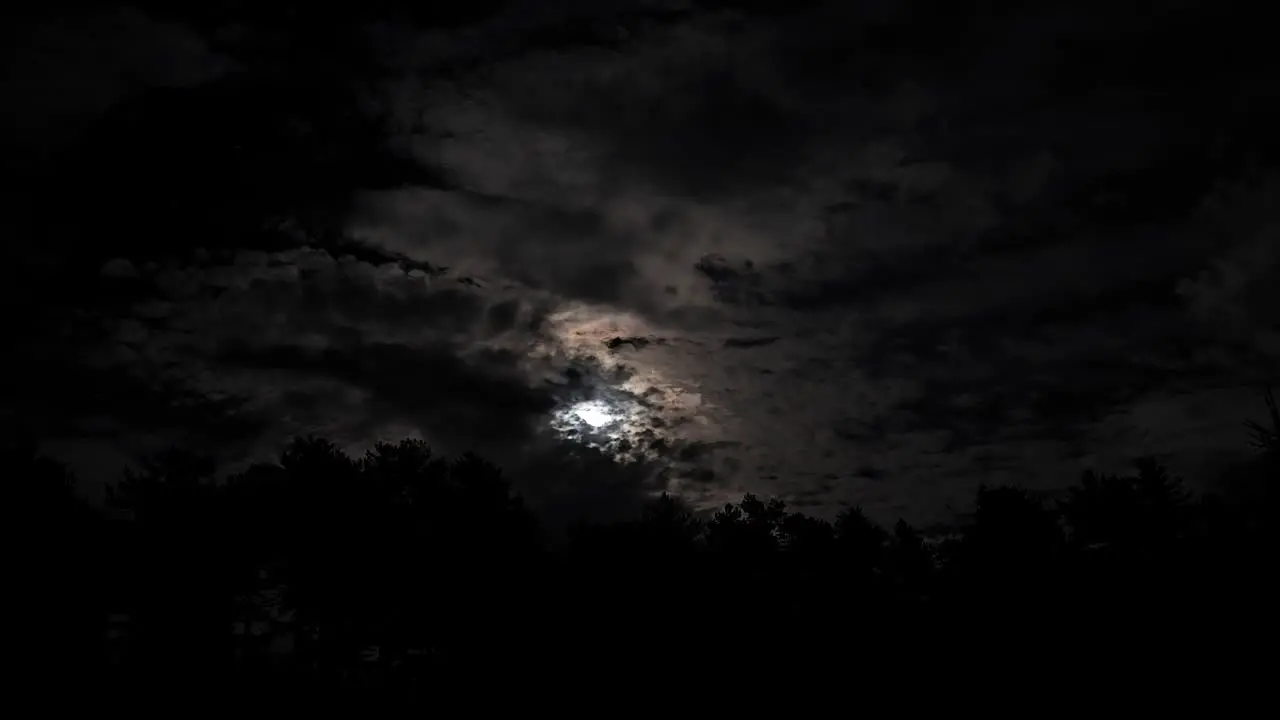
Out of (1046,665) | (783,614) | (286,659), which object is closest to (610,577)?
(783,614)

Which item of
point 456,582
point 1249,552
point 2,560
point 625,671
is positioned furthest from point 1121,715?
point 2,560

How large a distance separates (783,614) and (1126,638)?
2313 cm

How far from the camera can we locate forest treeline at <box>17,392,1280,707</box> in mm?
33688

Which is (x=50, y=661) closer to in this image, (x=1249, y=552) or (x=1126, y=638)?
(x=1126, y=638)

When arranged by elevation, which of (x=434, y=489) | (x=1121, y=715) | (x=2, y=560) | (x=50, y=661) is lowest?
(x=1121, y=715)

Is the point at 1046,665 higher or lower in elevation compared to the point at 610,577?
lower

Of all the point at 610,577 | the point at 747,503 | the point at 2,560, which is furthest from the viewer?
the point at 747,503

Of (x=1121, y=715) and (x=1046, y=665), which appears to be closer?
(x=1121, y=715)

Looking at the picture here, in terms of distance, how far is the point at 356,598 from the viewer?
4450cm

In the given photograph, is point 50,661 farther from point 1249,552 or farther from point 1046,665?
point 1249,552

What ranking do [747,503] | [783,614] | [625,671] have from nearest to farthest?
[625,671], [783,614], [747,503]

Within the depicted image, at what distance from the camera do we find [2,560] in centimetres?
3384

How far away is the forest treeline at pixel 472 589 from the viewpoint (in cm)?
3369

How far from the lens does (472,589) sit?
4478cm
